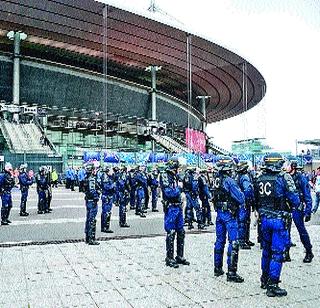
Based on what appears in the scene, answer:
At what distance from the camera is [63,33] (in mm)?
41469

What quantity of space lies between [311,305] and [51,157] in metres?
29.2

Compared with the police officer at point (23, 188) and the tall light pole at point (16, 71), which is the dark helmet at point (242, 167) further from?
the tall light pole at point (16, 71)

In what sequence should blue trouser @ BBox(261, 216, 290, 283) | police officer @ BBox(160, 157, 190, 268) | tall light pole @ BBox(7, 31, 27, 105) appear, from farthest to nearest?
tall light pole @ BBox(7, 31, 27, 105)
police officer @ BBox(160, 157, 190, 268)
blue trouser @ BBox(261, 216, 290, 283)

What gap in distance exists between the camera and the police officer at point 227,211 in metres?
6.19

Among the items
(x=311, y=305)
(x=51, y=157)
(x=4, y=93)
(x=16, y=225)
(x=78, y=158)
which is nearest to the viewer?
(x=311, y=305)

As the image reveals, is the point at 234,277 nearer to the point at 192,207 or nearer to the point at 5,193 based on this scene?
the point at 192,207

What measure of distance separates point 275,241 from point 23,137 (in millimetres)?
36171

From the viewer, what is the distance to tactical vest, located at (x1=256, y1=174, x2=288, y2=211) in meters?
5.62

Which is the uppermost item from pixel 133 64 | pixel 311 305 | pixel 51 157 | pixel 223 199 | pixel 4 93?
pixel 133 64

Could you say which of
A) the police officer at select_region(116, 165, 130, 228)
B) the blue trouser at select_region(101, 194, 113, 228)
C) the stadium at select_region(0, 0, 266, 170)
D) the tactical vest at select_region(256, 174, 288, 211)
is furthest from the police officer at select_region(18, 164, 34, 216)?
the stadium at select_region(0, 0, 266, 170)

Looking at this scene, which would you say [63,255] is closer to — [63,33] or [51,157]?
[51,157]

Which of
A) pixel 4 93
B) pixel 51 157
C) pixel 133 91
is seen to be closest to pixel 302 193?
pixel 51 157

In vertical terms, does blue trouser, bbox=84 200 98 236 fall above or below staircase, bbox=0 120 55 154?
below

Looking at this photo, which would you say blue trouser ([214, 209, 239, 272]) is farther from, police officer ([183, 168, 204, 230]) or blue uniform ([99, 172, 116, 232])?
police officer ([183, 168, 204, 230])
